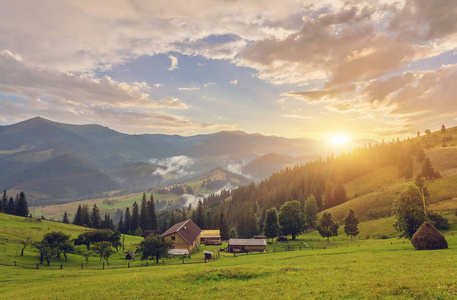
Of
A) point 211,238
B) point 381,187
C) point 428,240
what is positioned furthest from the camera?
point 381,187

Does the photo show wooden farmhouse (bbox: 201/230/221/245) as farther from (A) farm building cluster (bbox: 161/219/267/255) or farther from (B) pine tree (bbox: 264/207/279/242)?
(B) pine tree (bbox: 264/207/279/242)

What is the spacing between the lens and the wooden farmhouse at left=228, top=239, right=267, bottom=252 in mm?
83000

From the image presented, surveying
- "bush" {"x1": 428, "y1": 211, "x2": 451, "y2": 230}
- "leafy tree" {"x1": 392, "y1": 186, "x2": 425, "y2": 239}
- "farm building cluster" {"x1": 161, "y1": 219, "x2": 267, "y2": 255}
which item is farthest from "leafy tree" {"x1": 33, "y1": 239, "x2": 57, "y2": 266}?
"bush" {"x1": 428, "y1": 211, "x2": 451, "y2": 230}

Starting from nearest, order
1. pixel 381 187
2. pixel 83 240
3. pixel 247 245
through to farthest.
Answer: pixel 83 240
pixel 247 245
pixel 381 187

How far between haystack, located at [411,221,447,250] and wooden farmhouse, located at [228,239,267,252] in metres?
48.4

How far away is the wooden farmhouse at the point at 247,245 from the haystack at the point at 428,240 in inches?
1905

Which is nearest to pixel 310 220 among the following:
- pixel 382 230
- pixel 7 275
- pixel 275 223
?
pixel 275 223

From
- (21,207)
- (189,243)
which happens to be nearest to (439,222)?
(189,243)

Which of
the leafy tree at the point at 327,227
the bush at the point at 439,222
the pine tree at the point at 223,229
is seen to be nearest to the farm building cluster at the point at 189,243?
the leafy tree at the point at 327,227

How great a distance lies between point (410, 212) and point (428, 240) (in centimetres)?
1549

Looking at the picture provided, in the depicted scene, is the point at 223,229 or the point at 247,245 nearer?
the point at 247,245

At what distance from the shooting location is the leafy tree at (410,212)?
53.1 meters

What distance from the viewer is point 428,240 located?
1581 inches

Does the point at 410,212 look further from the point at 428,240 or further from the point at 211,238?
the point at 211,238
